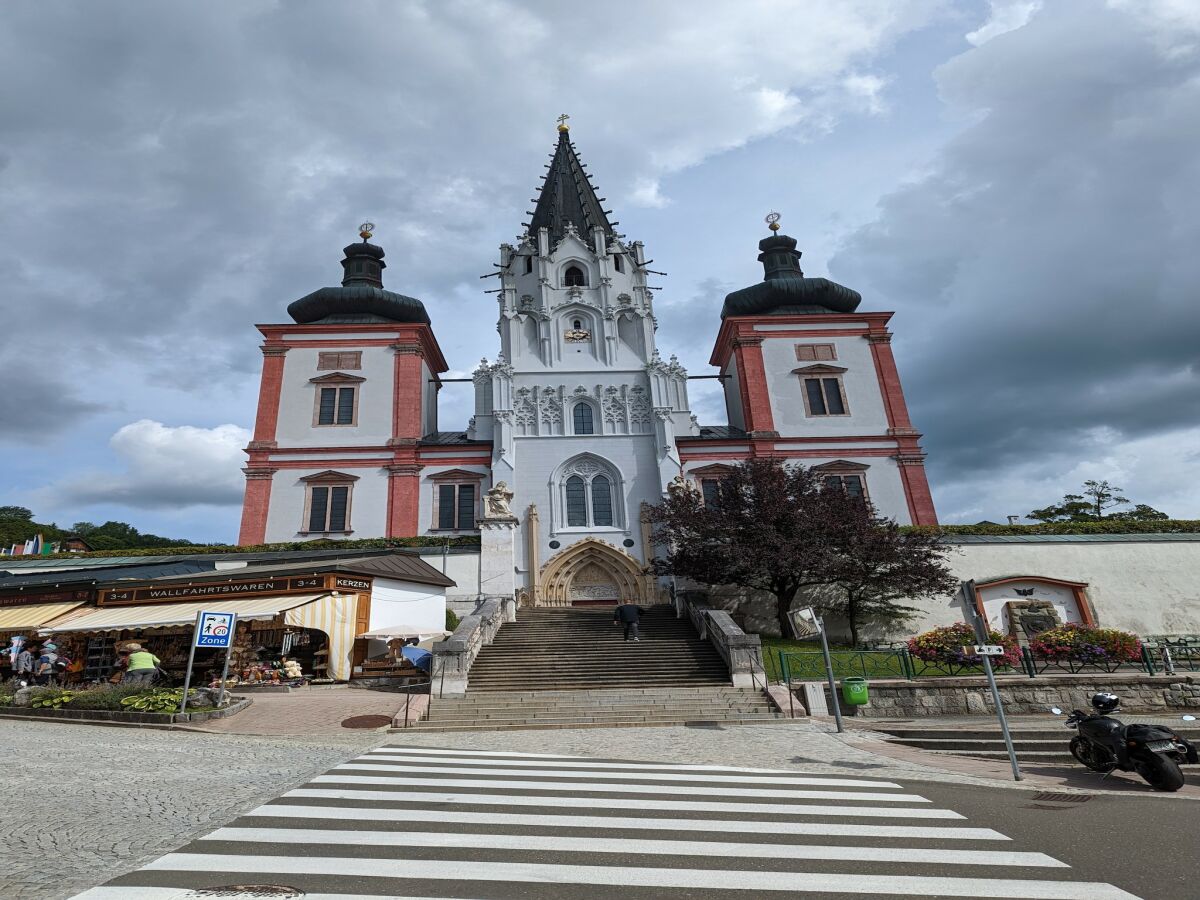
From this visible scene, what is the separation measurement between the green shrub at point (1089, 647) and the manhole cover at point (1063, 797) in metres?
9.11

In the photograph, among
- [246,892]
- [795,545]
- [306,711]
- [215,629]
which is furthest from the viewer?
[795,545]

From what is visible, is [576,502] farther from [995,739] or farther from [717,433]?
[995,739]

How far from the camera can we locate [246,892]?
4391 mm

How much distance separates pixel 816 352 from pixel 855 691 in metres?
26.7

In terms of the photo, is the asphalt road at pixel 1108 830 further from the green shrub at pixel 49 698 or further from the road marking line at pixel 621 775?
the green shrub at pixel 49 698

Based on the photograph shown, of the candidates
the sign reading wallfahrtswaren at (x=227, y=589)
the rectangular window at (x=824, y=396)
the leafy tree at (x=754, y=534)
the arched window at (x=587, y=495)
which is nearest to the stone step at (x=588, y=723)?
the sign reading wallfahrtswaren at (x=227, y=589)

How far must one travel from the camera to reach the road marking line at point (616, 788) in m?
7.32

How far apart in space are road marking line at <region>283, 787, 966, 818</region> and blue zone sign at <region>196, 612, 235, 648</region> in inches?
291

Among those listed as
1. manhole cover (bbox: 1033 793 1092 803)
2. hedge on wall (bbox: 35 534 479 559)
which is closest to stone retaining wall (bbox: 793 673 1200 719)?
manhole cover (bbox: 1033 793 1092 803)

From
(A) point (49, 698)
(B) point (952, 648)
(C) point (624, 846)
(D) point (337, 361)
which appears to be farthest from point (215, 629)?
(D) point (337, 361)

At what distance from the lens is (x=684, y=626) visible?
21766 millimetres

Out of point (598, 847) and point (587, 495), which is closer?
point (598, 847)

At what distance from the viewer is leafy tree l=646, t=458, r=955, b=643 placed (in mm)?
22641

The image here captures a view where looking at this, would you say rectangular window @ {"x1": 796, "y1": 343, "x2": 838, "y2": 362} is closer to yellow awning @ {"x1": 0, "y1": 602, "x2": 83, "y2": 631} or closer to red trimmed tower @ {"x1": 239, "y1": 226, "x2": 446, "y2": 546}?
red trimmed tower @ {"x1": 239, "y1": 226, "x2": 446, "y2": 546}
